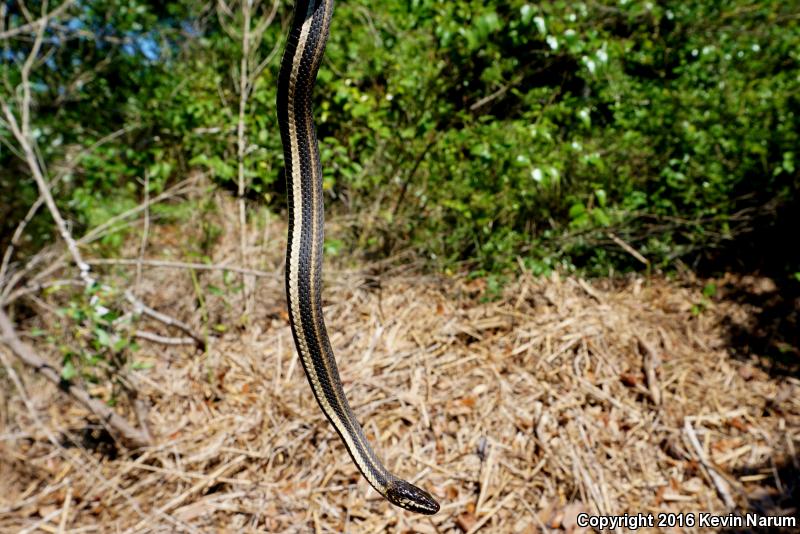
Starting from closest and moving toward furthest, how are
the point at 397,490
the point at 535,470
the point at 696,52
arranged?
1. the point at 397,490
2. the point at 535,470
3. the point at 696,52

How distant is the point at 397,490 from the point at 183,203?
12.5 ft

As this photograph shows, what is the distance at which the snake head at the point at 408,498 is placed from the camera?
3.73 feet

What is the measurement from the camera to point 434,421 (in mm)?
2736

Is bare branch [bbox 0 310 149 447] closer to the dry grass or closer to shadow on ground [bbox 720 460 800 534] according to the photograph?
the dry grass

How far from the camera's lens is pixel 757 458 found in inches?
105

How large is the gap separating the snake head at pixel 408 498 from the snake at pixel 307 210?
0.41ft

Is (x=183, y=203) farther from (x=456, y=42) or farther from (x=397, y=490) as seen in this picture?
(x=397, y=490)

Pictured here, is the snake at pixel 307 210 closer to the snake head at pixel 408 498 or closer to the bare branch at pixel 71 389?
the snake head at pixel 408 498

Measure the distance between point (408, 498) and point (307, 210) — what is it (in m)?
0.77

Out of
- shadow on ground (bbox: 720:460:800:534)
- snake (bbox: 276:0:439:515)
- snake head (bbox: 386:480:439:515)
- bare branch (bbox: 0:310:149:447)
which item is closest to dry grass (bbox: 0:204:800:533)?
shadow on ground (bbox: 720:460:800:534)

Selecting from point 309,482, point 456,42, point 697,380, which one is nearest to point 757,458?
point 697,380

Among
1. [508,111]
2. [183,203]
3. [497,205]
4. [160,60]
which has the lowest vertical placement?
[497,205]

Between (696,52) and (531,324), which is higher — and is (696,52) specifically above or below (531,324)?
above

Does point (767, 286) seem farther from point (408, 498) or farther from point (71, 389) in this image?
point (71, 389)
